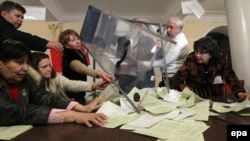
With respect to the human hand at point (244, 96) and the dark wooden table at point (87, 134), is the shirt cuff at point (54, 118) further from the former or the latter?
the human hand at point (244, 96)

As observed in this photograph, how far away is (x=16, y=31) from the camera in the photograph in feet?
4.46

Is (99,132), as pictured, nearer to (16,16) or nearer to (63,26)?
(16,16)

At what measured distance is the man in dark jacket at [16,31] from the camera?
52.6 inches

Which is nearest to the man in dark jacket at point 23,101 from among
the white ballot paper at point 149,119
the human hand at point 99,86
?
the white ballot paper at point 149,119

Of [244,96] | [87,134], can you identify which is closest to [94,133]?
[87,134]

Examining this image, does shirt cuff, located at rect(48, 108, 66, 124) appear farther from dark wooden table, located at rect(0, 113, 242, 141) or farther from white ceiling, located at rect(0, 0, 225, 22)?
white ceiling, located at rect(0, 0, 225, 22)

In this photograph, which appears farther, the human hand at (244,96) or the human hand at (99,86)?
the human hand at (99,86)

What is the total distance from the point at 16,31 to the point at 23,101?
56 centimetres

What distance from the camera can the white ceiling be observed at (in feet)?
12.6

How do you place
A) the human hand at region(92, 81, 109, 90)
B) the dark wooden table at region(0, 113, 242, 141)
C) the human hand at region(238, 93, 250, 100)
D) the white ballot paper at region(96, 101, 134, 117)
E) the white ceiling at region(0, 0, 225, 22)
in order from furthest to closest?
the white ceiling at region(0, 0, 225, 22)
the human hand at region(92, 81, 109, 90)
the human hand at region(238, 93, 250, 100)
the white ballot paper at region(96, 101, 134, 117)
the dark wooden table at region(0, 113, 242, 141)

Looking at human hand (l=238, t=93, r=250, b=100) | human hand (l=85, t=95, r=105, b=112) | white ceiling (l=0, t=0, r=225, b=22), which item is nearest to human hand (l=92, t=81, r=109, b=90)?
human hand (l=85, t=95, r=105, b=112)

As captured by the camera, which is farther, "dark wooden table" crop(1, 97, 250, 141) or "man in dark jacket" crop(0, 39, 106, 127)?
"man in dark jacket" crop(0, 39, 106, 127)

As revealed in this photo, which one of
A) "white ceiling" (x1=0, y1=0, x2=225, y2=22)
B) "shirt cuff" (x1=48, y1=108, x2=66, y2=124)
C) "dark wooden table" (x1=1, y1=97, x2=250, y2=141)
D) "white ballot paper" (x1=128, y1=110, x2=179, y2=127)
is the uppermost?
"white ceiling" (x1=0, y1=0, x2=225, y2=22)

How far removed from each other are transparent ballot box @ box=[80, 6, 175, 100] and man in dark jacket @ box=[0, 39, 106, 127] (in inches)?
7.9
